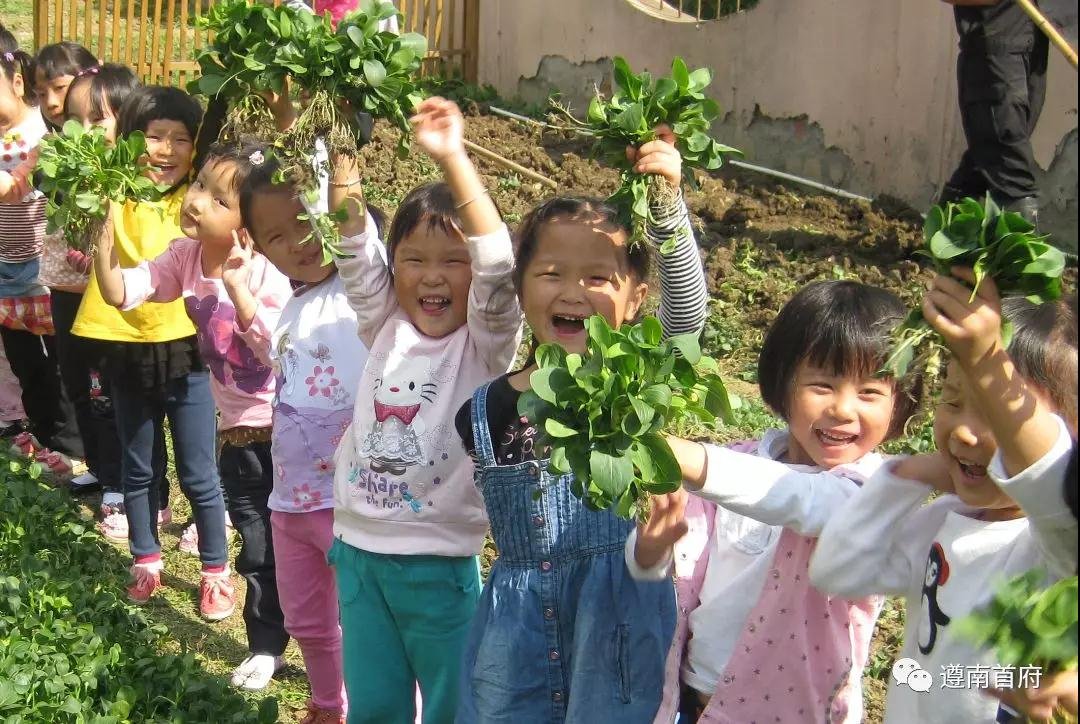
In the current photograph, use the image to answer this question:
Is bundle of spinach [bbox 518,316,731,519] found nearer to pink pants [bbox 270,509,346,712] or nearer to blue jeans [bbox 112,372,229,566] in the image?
pink pants [bbox 270,509,346,712]

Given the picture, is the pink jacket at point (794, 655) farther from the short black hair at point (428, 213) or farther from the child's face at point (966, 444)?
the short black hair at point (428, 213)

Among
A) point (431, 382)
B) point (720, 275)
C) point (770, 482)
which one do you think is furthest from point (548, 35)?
point (770, 482)

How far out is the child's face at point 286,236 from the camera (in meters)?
3.46

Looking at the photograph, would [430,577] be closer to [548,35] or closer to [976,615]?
[976,615]

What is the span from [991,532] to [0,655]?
2.62m

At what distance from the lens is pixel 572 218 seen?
8.97ft

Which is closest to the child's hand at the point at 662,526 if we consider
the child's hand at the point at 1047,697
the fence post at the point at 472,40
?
the child's hand at the point at 1047,697

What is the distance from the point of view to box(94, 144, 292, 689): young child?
12.7 feet

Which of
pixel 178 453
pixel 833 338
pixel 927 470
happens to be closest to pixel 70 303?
pixel 178 453

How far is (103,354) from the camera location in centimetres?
448

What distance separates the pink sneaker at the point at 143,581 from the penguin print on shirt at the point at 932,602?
3230 mm

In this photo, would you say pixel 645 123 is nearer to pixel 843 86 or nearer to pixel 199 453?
pixel 199 453

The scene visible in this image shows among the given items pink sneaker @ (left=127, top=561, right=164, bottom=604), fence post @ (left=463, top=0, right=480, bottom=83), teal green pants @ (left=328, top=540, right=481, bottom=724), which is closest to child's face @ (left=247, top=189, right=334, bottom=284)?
teal green pants @ (left=328, top=540, right=481, bottom=724)

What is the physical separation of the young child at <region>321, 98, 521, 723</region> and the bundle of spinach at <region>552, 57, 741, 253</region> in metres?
0.40
